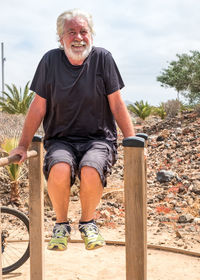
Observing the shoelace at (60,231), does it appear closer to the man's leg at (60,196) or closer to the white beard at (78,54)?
the man's leg at (60,196)

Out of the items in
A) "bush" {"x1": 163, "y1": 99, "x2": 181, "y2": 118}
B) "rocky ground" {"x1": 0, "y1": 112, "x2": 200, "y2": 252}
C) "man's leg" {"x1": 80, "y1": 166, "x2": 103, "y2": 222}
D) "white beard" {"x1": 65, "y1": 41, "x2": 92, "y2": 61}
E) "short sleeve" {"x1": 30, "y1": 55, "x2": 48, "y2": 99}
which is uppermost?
"bush" {"x1": 163, "y1": 99, "x2": 181, "y2": 118}

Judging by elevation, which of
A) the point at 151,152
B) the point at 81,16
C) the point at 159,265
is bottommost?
the point at 159,265

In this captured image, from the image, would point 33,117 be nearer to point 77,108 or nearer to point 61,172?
point 77,108

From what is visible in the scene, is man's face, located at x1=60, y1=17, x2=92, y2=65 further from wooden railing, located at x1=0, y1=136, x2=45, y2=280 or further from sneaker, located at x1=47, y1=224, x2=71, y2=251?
sneaker, located at x1=47, y1=224, x2=71, y2=251

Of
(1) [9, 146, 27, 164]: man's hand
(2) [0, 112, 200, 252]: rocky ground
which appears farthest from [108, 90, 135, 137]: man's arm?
(2) [0, 112, 200, 252]: rocky ground

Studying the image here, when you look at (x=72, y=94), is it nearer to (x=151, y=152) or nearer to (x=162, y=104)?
(x=151, y=152)

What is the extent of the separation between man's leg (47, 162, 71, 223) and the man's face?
2.31ft

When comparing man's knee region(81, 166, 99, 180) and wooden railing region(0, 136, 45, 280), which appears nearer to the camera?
man's knee region(81, 166, 99, 180)

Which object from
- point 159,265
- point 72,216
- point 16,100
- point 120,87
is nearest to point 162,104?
point 16,100

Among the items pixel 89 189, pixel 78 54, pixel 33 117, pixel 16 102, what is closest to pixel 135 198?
pixel 89 189

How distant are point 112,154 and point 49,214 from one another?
11.4 feet

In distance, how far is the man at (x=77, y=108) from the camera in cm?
244

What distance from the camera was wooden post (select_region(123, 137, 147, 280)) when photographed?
234 centimetres

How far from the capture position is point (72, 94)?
101 inches
